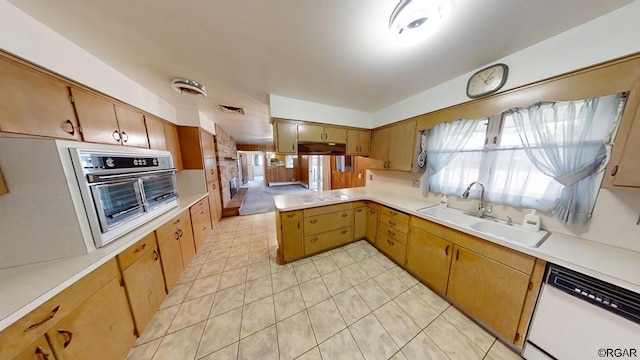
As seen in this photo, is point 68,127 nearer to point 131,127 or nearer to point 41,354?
point 131,127

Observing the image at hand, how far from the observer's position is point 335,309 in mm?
1646

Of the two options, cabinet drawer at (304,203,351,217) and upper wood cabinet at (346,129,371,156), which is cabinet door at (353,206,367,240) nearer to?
cabinet drawer at (304,203,351,217)

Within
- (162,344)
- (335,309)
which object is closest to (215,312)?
(162,344)

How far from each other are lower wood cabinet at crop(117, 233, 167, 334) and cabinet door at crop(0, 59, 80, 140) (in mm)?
963

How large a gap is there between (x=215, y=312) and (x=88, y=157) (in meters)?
1.62

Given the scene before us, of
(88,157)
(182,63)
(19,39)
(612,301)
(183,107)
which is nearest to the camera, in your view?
(612,301)

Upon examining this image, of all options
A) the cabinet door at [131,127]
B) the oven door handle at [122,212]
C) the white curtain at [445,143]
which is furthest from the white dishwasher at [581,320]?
the cabinet door at [131,127]

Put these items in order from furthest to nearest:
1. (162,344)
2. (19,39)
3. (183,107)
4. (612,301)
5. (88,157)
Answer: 1. (183,107)
2. (162,344)
3. (88,157)
4. (19,39)
5. (612,301)

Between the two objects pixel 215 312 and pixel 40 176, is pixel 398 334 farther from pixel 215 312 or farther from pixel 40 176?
pixel 40 176

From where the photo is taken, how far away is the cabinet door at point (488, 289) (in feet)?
4.09

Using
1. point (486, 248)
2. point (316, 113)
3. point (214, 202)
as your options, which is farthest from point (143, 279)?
point (486, 248)

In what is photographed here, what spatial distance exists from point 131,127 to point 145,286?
1660mm

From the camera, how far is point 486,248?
4.53ft

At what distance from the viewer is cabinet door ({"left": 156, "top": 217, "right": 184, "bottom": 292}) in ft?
5.67
